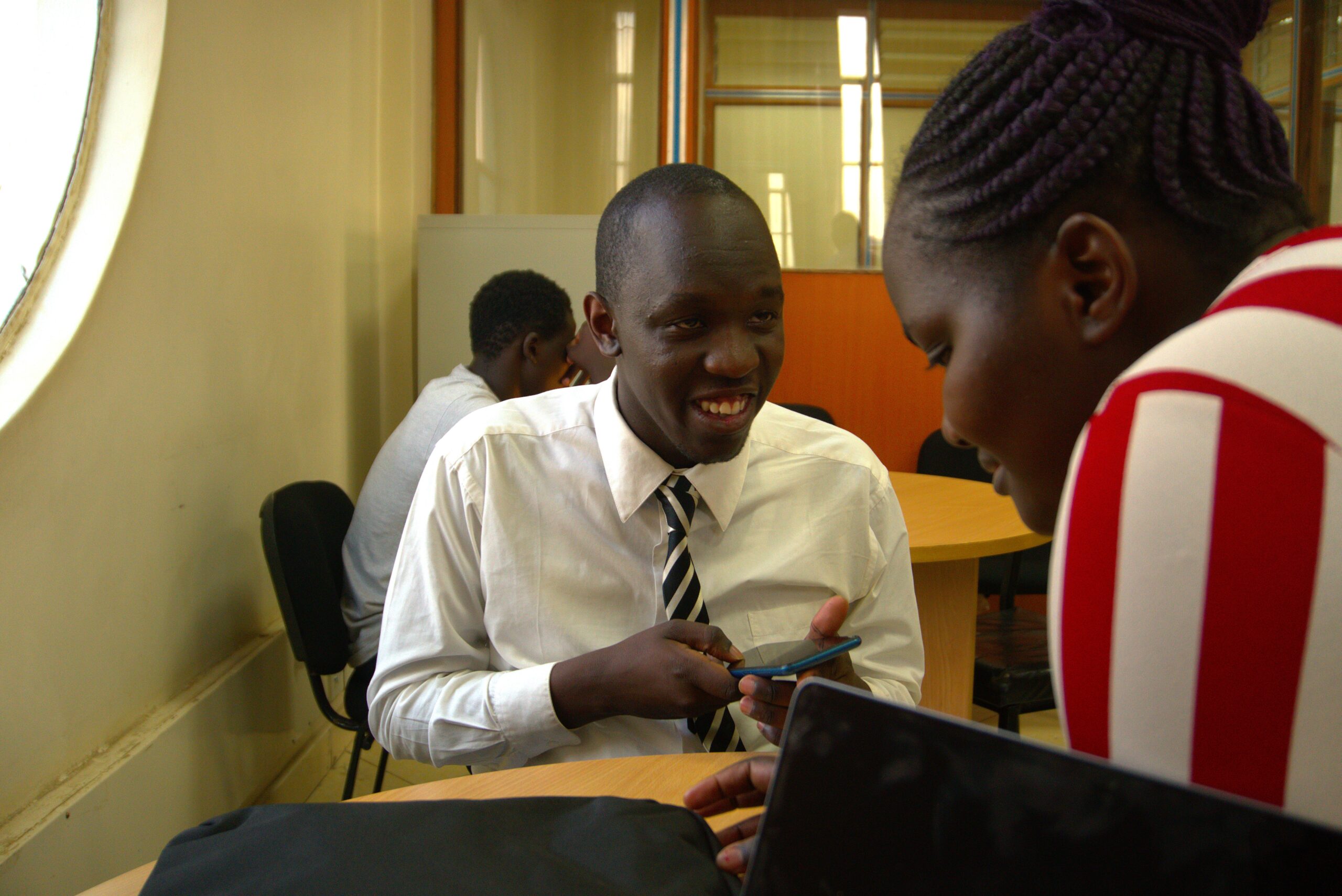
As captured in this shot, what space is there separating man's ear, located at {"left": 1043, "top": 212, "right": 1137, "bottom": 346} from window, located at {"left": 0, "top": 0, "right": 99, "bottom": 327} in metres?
1.67

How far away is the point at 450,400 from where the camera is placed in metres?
2.44

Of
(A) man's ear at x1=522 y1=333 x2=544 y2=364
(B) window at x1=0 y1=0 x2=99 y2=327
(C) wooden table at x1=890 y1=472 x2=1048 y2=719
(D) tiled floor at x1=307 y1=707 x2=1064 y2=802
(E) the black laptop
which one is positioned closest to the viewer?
(E) the black laptop

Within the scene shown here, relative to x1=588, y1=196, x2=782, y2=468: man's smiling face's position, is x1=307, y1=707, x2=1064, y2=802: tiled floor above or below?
below

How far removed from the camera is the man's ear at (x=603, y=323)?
143 centimetres

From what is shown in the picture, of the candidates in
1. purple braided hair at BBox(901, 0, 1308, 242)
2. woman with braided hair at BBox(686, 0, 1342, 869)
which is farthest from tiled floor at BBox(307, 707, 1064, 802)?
purple braided hair at BBox(901, 0, 1308, 242)

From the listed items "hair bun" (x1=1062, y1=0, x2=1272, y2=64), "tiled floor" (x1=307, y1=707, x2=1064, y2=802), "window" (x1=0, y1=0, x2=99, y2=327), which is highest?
"window" (x1=0, y1=0, x2=99, y2=327)

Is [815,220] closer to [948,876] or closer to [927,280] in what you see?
[927,280]

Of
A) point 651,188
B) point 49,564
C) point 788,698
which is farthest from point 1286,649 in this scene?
point 49,564

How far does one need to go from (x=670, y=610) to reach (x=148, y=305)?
1.25 metres

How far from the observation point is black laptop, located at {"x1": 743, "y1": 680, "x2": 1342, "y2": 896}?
14.9 inches

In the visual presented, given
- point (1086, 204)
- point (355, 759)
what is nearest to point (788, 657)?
point (1086, 204)

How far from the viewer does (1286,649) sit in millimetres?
403

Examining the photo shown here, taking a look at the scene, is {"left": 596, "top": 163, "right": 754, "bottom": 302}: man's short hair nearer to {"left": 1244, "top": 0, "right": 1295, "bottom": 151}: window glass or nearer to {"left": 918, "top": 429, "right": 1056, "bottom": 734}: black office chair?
{"left": 918, "top": 429, "right": 1056, "bottom": 734}: black office chair

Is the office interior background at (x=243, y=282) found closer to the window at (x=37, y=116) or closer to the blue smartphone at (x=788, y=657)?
the window at (x=37, y=116)
